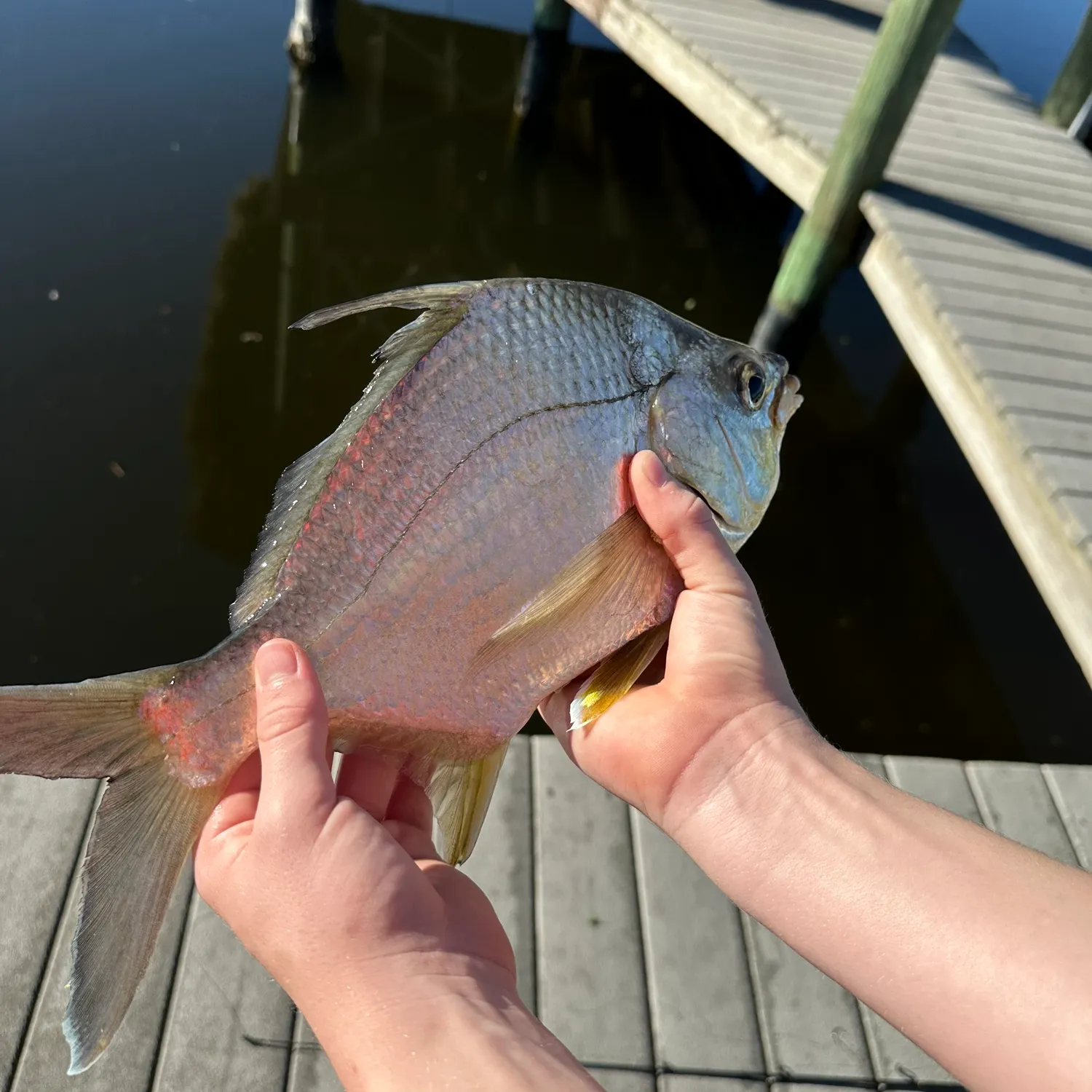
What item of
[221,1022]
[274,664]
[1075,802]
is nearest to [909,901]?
[274,664]

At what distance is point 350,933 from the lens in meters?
1.29

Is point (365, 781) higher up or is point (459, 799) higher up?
point (459, 799)

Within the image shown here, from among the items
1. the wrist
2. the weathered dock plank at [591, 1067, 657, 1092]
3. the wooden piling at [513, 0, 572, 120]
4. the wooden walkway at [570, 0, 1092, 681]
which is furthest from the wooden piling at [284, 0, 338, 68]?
the weathered dock plank at [591, 1067, 657, 1092]

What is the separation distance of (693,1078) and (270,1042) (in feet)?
3.65

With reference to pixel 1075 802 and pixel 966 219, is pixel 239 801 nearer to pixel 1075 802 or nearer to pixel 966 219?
pixel 1075 802

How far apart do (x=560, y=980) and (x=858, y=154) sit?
4227 millimetres

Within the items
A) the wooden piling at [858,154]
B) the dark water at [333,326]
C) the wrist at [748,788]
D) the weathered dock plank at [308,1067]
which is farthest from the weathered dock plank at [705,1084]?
the wooden piling at [858,154]

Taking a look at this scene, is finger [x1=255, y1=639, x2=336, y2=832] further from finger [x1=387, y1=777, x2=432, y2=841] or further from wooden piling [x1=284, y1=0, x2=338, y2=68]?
wooden piling [x1=284, y1=0, x2=338, y2=68]

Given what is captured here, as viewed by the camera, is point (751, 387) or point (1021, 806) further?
point (1021, 806)

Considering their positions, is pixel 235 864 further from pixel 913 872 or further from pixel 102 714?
pixel 913 872

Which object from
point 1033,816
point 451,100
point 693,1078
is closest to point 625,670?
point 693,1078

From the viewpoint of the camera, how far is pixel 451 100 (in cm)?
825

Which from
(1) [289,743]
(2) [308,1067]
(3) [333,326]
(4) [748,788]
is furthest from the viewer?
(3) [333,326]

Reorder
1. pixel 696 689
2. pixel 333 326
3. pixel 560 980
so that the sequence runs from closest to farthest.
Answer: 1. pixel 696 689
2. pixel 560 980
3. pixel 333 326
